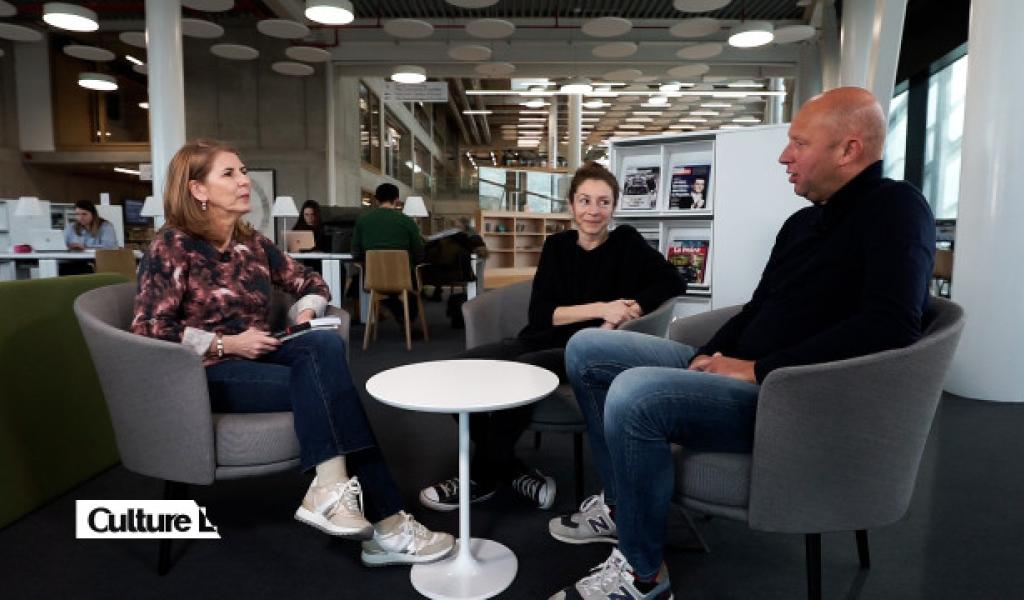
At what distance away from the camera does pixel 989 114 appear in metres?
3.47

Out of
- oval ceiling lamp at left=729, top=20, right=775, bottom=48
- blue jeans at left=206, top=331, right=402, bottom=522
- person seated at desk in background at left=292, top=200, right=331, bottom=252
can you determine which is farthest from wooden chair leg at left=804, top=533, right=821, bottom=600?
oval ceiling lamp at left=729, top=20, right=775, bottom=48

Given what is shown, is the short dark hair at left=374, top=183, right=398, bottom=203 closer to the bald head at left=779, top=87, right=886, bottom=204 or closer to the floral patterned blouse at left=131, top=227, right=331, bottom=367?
the floral patterned blouse at left=131, top=227, right=331, bottom=367

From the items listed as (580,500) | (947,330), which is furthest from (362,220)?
(947,330)

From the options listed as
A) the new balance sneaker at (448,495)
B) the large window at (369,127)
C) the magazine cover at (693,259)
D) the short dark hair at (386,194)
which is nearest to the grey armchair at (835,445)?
the new balance sneaker at (448,495)

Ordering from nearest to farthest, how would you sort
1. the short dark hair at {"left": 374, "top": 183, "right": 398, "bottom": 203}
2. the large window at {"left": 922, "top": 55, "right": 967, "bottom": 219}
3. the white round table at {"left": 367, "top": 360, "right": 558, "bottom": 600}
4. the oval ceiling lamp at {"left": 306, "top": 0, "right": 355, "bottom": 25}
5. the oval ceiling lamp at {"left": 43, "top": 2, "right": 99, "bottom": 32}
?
the white round table at {"left": 367, "top": 360, "right": 558, "bottom": 600}
the short dark hair at {"left": 374, "top": 183, "right": 398, "bottom": 203}
the oval ceiling lamp at {"left": 306, "top": 0, "right": 355, "bottom": 25}
the oval ceiling lamp at {"left": 43, "top": 2, "right": 99, "bottom": 32}
the large window at {"left": 922, "top": 55, "right": 967, "bottom": 219}

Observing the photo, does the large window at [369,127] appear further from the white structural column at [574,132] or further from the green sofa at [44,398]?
the green sofa at [44,398]

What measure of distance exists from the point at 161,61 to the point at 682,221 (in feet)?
16.8

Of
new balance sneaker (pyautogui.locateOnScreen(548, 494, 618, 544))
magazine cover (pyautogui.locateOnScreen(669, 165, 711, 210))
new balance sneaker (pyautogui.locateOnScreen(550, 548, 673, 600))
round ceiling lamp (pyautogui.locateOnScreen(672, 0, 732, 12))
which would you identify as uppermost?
round ceiling lamp (pyautogui.locateOnScreen(672, 0, 732, 12))

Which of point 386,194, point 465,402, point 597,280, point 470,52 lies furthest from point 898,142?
point 465,402

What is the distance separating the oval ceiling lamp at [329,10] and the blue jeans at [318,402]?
545cm

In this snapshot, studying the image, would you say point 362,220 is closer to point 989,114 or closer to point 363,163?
point 989,114

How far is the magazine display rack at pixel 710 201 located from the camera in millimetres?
3473

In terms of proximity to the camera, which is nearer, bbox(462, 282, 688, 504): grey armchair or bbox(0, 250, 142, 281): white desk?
bbox(462, 282, 688, 504): grey armchair

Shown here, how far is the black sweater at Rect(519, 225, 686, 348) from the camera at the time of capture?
7.22ft
